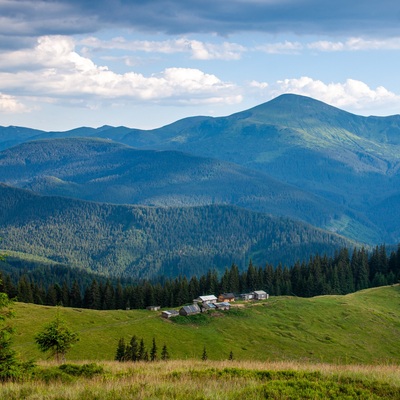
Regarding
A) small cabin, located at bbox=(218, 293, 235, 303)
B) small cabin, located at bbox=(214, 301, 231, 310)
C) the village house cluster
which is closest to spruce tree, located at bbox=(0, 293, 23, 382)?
the village house cluster

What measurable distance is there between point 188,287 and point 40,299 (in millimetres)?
46184

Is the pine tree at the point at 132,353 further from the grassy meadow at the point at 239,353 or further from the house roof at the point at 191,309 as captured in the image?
the house roof at the point at 191,309

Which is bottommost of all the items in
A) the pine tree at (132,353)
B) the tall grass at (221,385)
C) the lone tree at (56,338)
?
the pine tree at (132,353)

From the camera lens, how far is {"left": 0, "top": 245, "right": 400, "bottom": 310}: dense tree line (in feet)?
497

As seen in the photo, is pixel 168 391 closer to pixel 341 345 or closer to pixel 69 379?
pixel 69 379

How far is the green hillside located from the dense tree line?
20863 mm

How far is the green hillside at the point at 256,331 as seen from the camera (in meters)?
94.6

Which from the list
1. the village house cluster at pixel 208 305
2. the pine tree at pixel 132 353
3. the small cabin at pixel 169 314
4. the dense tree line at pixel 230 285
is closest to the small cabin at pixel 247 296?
the village house cluster at pixel 208 305

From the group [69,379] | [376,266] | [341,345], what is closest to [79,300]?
[341,345]

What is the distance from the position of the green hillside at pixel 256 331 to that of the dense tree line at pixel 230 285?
68.4 ft

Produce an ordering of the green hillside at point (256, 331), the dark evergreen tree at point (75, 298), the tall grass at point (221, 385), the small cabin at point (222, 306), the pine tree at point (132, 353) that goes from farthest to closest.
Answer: the dark evergreen tree at point (75, 298), the small cabin at point (222, 306), the green hillside at point (256, 331), the pine tree at point (132, 353), the tall grass at point (221, 385)

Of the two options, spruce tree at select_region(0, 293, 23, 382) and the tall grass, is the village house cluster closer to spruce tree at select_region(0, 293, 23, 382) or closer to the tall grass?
spruce tree at select_region(0, 293, 23, 382)

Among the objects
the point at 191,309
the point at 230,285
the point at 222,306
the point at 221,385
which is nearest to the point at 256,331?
the point at 222,306

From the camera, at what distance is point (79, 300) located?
161250 millimetres
